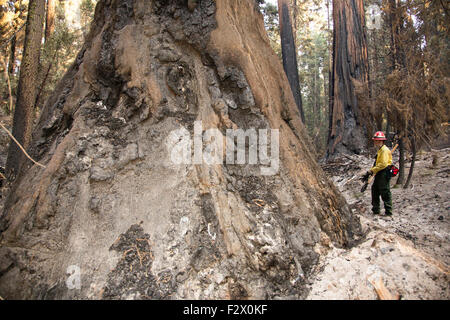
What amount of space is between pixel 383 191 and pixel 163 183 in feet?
14.1

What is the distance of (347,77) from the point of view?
30.8ft

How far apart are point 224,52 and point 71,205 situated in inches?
92.5

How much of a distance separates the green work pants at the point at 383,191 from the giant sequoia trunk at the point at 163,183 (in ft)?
6.40

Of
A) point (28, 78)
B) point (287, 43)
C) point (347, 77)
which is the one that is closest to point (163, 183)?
point (28, 78)

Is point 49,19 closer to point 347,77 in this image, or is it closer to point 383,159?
point 347,77

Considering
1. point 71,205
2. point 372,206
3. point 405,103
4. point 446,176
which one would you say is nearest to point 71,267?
point 71,205

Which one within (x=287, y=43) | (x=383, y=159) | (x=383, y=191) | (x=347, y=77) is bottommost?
(x=383, y=191)

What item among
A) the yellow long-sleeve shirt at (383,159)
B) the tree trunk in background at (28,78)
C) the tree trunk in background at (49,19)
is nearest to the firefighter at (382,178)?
the yellow long-sleeve shirt at (383,159)

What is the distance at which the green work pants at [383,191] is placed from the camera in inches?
210

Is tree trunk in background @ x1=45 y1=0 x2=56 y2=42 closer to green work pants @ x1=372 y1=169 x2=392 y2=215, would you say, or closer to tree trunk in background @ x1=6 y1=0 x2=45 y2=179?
tree trunk in background @ x1=6 y1=0 x2=45 y2=179

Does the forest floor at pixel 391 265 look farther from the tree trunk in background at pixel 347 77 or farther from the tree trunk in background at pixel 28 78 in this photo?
the tree trunk in background at pixel 28 78

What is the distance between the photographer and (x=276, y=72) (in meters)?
4.16

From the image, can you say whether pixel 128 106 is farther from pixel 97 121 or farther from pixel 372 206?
pixel 372 206
